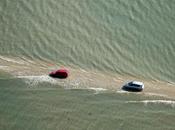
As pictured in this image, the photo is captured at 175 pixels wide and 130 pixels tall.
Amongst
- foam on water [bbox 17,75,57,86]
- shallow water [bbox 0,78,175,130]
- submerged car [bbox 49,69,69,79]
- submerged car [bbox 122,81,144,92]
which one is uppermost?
submerged car [bbox 49,69,69,79]

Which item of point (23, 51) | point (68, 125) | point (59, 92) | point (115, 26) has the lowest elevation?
point (68, 125)

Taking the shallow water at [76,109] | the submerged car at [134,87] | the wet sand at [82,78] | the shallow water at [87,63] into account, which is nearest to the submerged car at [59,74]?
the wet sand at [82,78]

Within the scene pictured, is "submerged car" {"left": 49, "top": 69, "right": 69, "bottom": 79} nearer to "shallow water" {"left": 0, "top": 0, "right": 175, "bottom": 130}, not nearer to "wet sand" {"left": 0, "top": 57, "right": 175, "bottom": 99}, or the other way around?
"wet sand" {"left": 0, "top": 57, "right": 175, "bottom": 99}

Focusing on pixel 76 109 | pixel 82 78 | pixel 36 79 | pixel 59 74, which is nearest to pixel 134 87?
pixel 82 78

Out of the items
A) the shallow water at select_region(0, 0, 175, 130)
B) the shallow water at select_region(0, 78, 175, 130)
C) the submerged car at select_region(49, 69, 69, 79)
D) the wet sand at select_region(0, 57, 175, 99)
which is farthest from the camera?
the submerged car at select_region(49, 69, 69, 79)

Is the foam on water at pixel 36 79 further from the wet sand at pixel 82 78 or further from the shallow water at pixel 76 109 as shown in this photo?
the shallow water at pixel 76 109

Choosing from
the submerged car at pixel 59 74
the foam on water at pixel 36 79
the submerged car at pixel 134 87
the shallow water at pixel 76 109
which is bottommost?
the shallow water at pixel 76 109

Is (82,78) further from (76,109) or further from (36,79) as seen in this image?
(76,109)

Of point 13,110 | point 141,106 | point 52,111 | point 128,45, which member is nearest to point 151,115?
point 141,106

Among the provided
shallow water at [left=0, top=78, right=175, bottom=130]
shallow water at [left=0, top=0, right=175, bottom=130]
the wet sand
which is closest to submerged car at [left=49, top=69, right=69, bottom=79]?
the wet sand

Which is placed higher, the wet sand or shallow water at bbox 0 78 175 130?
the wet sand

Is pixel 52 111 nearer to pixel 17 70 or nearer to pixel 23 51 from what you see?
pixel 17 70
